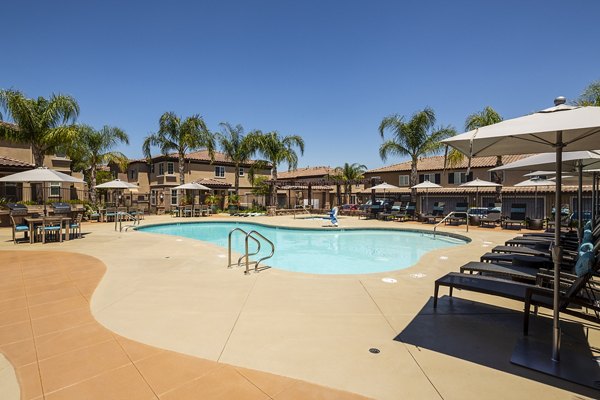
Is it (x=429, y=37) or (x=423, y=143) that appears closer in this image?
(x=429, y=37)

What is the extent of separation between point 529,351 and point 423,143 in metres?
20.3

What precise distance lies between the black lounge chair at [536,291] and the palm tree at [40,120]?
21.3 m

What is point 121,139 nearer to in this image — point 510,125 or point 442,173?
point 510,125

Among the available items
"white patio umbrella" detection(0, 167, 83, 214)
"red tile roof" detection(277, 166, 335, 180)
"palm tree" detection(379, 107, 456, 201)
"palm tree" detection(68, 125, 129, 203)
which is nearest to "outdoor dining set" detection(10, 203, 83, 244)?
"white patio umbrella" detection(0, 167, 83, 214)

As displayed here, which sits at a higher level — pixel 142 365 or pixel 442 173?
pixel 442 173

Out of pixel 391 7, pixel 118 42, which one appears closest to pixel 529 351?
pixel 391 7

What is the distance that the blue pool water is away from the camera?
978 cm

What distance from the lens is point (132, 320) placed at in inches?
160

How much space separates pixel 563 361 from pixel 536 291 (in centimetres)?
73

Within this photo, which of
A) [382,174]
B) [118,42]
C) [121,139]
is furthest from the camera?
[382,174]

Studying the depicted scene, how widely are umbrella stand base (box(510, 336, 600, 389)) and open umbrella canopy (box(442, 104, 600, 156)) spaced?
2.23 m

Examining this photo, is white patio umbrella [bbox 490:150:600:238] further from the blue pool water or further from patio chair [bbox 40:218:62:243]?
patio chair [bbox 40:218:62:243]

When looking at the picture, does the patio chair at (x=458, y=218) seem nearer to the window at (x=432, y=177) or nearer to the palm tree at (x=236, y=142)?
the window at (x=432, y=177)

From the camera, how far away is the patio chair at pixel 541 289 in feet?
9.78
